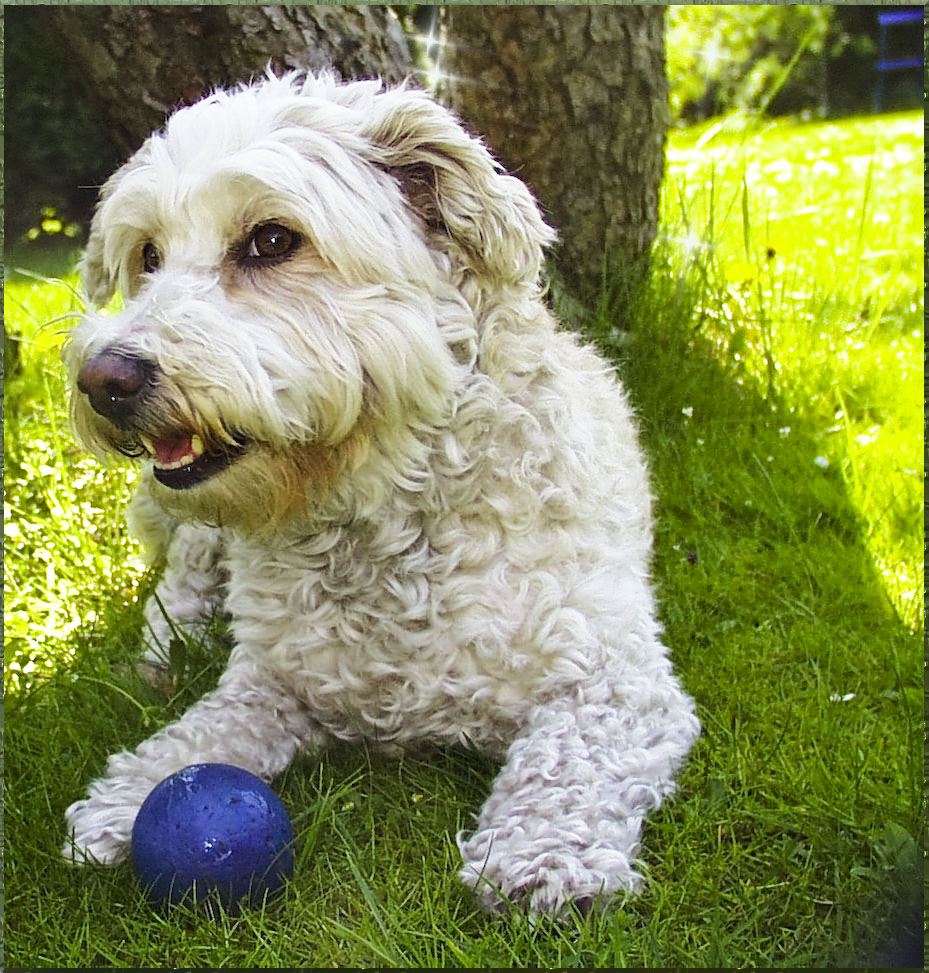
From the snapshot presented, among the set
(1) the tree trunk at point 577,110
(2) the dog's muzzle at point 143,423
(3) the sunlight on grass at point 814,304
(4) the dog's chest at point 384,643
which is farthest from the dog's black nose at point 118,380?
(3) the sunlight on grass at point 814,304

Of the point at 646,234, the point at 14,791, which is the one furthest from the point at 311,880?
the point at 646,234

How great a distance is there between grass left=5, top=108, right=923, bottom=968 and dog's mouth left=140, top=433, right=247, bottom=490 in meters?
0.73

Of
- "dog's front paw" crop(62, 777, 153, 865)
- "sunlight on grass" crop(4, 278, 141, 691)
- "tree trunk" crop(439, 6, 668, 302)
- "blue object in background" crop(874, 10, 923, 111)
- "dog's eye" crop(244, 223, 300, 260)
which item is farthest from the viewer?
"tree trunk" crop(439, 6, 668, 302)

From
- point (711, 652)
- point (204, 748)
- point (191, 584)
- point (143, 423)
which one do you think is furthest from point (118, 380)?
point (711, 652)

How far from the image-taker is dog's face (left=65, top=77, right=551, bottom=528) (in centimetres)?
228

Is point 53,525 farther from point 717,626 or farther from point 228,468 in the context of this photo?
point 717,626

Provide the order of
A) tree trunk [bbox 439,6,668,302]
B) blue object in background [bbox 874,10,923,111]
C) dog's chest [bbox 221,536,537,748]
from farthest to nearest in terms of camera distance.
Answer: tree trunk [bbox 439,6,668,302]
blue object in background [bbox 874,10,923,111]
dog's chest [bbox 221,536,537,748]

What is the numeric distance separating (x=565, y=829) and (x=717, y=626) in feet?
4.15

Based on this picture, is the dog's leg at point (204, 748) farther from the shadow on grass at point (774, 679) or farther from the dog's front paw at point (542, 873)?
the shadow on grass at point (774, 679)

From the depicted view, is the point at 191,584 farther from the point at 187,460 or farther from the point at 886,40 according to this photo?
the point at 886,40

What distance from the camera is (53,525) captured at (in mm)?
4070

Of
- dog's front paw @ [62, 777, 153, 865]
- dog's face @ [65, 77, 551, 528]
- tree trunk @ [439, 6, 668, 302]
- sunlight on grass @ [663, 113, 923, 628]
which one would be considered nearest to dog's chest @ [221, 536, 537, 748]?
dog's face @ [65, 77, 551, 528]

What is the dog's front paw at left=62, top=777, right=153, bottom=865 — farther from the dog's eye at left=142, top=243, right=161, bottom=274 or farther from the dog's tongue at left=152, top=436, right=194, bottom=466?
the dog's eye at left=142, top=243, right=161, bottom=274

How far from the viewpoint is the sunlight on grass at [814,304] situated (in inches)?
170
